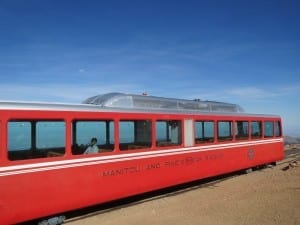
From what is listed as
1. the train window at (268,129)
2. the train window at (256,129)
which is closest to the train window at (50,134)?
the train window at (256,129)

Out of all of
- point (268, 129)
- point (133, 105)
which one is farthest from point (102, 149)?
point (268, 129)

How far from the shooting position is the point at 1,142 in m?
7.36

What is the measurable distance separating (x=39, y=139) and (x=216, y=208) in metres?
4.33

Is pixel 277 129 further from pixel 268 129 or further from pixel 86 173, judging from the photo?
pixel 86 173

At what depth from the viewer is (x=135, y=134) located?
34.8ft

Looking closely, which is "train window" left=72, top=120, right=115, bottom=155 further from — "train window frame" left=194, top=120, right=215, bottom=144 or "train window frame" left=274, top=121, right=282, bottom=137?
"train window frame" left=274, top=121, right=282, bottom=137

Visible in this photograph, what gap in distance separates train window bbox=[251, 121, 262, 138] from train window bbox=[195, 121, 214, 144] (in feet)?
10.3

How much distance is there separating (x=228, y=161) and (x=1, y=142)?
9.02m

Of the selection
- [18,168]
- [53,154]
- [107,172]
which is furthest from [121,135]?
[18,168]

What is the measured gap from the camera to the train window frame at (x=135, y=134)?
1001cm

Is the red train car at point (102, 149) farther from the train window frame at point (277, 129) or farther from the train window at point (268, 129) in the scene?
the train window frame at point (277, 129)

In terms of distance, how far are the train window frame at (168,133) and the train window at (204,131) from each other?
98 centimetres

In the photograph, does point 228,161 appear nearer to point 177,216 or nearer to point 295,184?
point 295,184

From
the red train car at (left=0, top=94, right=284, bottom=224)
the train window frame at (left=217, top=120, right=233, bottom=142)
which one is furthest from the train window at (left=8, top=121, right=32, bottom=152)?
the train window frame at (left=217, top=120, right=233, bottom=142)
